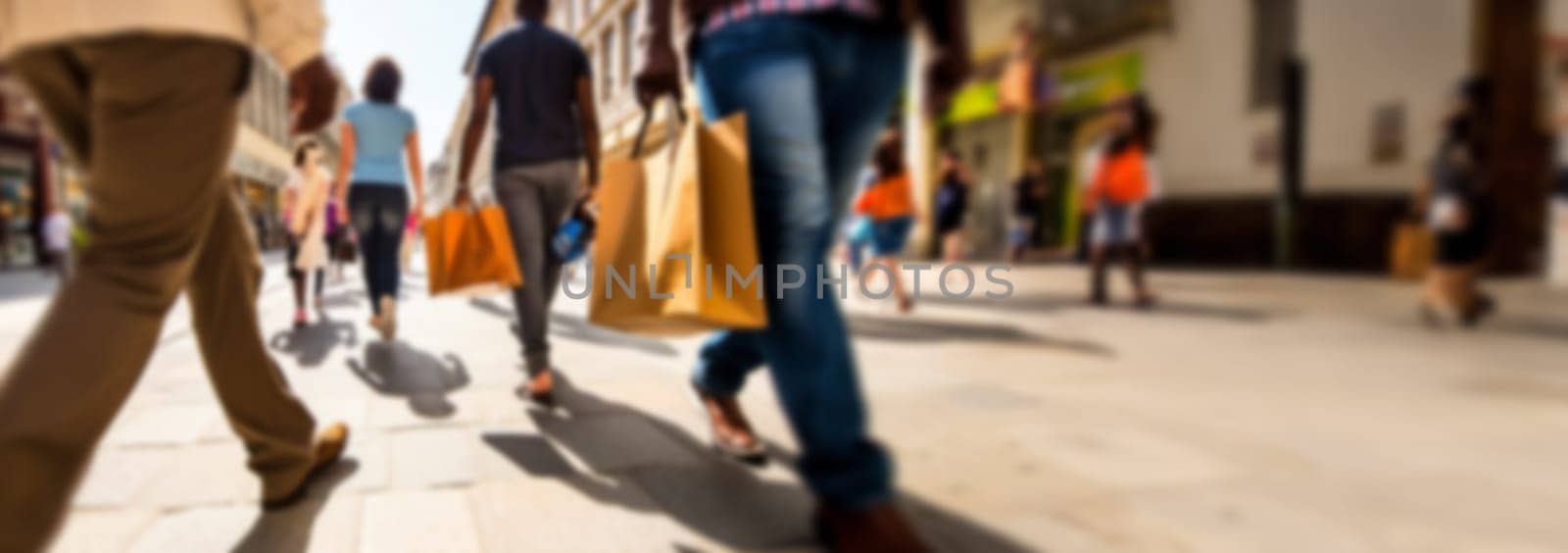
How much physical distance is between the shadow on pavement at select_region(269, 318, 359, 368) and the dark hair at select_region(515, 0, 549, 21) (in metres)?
1.84

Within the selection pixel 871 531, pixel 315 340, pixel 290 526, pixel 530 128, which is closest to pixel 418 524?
pixel 290 526

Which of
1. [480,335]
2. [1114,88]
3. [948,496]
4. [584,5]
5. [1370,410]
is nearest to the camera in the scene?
[948,496]

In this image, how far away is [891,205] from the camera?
21.1 ft

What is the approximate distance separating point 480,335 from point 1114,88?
33.8 feet

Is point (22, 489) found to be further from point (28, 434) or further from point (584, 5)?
point (584, 5)

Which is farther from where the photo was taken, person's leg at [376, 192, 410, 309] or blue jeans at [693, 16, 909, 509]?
person's leg at [376, 192, 410, 309]

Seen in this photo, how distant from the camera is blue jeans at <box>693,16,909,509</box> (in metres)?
1.60

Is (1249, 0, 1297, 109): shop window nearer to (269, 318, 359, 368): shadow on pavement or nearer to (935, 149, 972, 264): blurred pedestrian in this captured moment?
(935, 149, 972, 264): blurred pedestrian

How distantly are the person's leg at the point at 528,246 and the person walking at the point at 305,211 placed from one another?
2.62 meters

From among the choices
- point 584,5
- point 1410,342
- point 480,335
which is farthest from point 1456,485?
point 584,5

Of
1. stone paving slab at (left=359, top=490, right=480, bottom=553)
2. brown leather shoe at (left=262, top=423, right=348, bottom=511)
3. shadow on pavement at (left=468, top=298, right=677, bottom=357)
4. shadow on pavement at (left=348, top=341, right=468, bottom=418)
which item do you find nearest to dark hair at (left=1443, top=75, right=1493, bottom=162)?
shadow on pavement at (left=468, top=298, right=677, bottom=357)

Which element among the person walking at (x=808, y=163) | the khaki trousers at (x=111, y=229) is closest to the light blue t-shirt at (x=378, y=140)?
the khaki trousers at (x=111, y=229)

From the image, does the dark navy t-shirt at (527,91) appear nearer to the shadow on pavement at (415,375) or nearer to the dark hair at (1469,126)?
the shadow on pavement at (415,375)

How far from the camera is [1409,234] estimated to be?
5848mm
